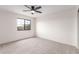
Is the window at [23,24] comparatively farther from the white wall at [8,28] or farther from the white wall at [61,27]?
the white wall at [61,27]

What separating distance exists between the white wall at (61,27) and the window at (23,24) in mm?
1192

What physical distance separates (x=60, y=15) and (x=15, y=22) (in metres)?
3.15

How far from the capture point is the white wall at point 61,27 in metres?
3.27

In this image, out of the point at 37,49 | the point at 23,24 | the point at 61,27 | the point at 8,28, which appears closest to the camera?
the point at 37,49

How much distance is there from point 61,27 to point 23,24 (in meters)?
3.03

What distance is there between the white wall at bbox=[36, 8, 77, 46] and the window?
119cm

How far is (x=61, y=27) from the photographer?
12.7ft

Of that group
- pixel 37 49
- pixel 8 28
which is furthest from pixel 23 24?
pixel 37 49

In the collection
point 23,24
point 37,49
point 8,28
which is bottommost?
point 37,49

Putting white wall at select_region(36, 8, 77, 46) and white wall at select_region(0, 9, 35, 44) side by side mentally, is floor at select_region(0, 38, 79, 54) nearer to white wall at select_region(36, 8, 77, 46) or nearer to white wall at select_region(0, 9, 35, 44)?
white wall at select_region(36, 8, 77, 46)

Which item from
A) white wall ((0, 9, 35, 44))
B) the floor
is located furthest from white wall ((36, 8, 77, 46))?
white wall ((0, 9, 35, 44))

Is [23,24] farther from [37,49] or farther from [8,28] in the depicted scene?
[37,49]

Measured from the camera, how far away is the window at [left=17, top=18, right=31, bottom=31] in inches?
191

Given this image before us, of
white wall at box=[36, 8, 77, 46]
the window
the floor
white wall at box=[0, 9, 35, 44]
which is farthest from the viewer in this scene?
the window
